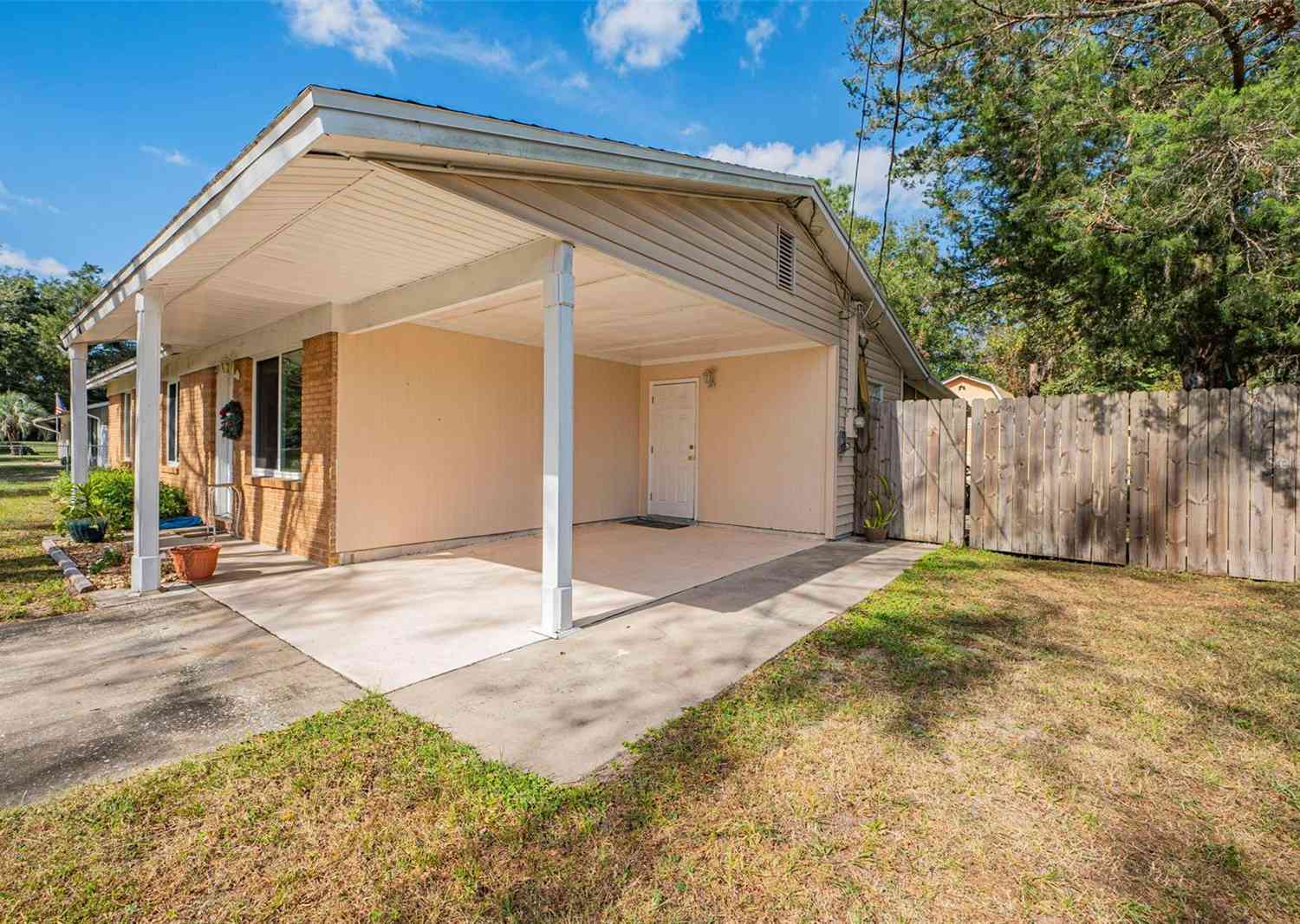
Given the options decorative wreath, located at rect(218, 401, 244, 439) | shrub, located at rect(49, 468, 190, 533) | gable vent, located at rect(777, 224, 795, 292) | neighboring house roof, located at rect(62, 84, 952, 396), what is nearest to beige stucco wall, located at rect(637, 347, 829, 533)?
gable vent, located at rect(777, 224, 795, 292)

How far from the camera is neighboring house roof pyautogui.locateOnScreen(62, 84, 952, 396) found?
2854mm

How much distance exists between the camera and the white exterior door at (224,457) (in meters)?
8.36

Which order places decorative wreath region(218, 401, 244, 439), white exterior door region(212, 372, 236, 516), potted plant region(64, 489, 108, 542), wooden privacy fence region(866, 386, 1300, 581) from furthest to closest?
white exterior door region(212, 372, 236, 516) < decorative wreath region(218, 401, 244, 439) < potted plant region(64, 489, 108, 542) < wooden privacy fence region(866, 386, 1300, 581)

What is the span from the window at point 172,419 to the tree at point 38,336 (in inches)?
702

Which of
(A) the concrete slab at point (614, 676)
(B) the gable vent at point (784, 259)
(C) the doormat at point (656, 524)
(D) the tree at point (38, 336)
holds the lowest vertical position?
(A) the concrete slab at point (614, 676)

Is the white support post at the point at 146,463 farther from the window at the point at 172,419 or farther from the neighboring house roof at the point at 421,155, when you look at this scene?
the window at the point at 172,419

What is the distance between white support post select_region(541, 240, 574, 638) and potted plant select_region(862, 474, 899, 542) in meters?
5.37

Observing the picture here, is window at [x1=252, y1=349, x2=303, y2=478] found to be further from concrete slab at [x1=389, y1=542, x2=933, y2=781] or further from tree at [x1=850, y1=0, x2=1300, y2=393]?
tree at [x1=850, y1=0, x2=1300, y2=393]

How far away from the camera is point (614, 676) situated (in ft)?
11.2

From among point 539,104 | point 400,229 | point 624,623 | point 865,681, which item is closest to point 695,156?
point 400,229

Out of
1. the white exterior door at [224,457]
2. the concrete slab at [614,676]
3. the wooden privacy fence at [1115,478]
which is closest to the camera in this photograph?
the concrete slab at [614,676]

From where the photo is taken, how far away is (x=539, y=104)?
1213cm

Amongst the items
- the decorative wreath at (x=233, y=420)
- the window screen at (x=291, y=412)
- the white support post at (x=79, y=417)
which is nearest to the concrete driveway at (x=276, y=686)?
the window screen at (x=291, y=412)

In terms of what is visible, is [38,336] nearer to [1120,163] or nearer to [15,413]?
[15,413]
